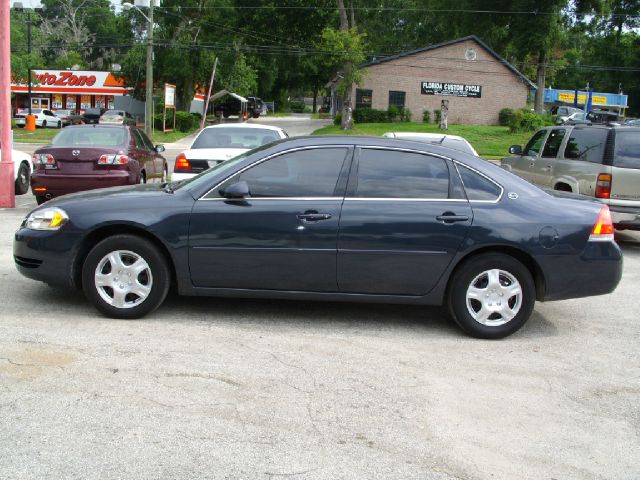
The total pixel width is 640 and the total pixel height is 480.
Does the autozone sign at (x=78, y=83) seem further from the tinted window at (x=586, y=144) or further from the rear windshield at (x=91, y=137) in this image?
the tinted window at (x=586, y=144)

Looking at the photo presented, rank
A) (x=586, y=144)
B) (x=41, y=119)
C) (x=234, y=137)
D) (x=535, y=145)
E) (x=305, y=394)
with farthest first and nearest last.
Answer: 1. (x=41, y=119)
2. (x=535, y=145)
3. (x=234, y=137)
4. (x=586, y=144)
5. (x=305, y=394)

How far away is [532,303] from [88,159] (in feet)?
26.3

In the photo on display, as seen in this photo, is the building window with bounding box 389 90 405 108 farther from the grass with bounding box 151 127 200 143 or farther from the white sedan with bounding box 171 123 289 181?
the white sedan with bounding box 171 123 289 181

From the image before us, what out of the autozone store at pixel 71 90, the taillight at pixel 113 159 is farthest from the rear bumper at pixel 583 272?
the autozone store at pixel 71 90

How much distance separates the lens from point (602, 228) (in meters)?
5.77

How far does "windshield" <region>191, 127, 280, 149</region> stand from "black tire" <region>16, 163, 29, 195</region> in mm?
4610

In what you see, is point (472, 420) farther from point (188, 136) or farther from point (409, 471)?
point (188, 136)

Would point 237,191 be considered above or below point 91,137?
below

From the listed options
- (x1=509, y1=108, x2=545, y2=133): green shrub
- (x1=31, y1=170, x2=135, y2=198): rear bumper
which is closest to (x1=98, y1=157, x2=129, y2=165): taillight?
(x1=31, y1=170, x2=135, y2=198): rear bumper

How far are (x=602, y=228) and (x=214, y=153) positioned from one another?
21.7 ft

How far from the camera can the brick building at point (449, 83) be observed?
48906 millimetres

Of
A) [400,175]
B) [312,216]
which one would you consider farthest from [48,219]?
[400,175]

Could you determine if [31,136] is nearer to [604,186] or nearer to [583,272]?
[604,186]

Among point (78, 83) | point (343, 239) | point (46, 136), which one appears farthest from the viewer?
point (78, 83)
